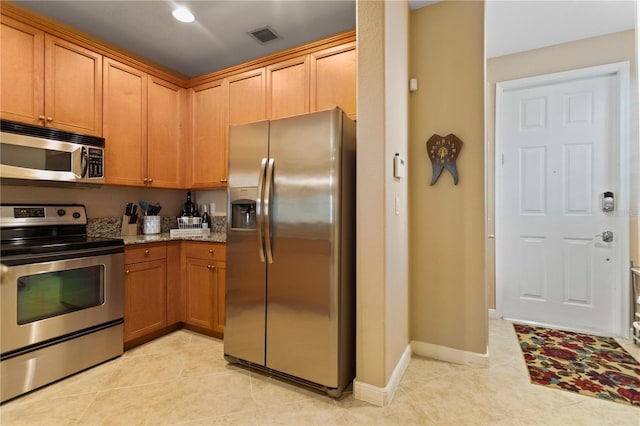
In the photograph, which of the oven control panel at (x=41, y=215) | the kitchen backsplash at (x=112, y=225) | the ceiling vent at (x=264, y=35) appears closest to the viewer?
the oven control panel at (x=41, y=215)

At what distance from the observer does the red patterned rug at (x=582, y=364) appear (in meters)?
2.02

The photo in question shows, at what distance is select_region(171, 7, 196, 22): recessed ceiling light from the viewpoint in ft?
7.92

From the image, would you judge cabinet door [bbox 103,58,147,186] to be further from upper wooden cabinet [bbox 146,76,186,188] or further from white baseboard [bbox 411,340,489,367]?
white baseboard [bbox 411,340,489,367]

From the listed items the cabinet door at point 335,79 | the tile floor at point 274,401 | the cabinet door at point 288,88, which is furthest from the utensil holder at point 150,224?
the cabinet door at point 335,79

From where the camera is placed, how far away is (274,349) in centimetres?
213

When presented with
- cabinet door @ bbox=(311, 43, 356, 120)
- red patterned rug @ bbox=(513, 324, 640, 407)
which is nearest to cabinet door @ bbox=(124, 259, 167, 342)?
cabinet door @ bbox=(311, 43, 356, 120)

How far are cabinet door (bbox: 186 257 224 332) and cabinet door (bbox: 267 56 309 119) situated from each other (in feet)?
4.84

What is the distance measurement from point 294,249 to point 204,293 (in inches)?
48.9

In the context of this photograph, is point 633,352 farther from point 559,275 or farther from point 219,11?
point 219,11

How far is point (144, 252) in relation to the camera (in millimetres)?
2654

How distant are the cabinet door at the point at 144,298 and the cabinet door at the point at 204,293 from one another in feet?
0.71

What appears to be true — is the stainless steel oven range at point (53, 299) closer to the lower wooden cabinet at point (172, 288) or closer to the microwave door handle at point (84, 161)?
the lower wooden cabinet at point (172, 288)

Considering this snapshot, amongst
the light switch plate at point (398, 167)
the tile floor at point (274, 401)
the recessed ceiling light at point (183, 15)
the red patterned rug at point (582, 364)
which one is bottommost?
the tile floor at point (274, 401)

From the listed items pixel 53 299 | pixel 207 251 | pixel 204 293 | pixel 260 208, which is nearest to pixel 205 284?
pixel 204 293
